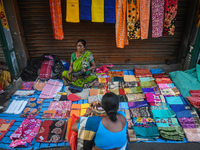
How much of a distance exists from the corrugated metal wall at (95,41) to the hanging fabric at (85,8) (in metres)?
0.71

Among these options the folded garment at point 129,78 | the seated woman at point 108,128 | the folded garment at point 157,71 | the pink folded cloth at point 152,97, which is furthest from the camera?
the folded garment at point 157,71

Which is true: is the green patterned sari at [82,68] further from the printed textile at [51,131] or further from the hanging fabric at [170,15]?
the hanging fabric at [170,15]

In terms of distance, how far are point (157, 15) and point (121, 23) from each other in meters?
0.93

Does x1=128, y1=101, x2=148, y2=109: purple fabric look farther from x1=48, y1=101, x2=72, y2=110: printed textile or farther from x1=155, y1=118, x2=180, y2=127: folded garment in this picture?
x1=48, y1=101, x2=72, y2=110: printed textile

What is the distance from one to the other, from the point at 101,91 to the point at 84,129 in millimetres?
2188

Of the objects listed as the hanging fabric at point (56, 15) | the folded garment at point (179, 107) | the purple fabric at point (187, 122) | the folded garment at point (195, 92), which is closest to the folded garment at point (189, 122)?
the purple fabric at point (187, 122)

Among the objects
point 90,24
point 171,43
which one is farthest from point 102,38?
point 171,43

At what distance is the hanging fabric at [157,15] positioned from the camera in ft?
12.8

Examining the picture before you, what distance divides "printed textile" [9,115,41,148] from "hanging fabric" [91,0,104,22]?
2733mm

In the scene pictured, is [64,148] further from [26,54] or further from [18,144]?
[26,54]

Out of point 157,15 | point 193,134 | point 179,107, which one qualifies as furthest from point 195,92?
point 157,15

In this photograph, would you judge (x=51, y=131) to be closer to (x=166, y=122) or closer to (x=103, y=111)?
(x=103, y=111)

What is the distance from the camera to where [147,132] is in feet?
9.56

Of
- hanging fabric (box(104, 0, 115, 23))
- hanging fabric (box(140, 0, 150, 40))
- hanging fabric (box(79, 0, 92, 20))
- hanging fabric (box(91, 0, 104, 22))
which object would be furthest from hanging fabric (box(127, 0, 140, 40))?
hanging fabric (box(79, 0, 92, 20))
